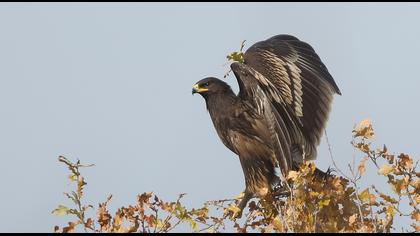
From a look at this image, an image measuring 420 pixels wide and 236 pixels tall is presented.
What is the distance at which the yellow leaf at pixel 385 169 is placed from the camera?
5.62 m

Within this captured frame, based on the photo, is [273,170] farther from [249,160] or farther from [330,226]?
[330,226]

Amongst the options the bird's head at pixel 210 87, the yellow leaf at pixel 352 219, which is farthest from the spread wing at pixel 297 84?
the yellow leaf at pixel 352 219

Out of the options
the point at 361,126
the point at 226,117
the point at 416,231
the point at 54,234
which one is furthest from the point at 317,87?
the point at 54,234

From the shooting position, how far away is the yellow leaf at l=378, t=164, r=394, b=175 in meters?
→ 5.62

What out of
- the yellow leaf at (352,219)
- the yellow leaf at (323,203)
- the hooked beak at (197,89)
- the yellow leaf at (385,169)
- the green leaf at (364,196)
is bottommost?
the yellow leaf at (352,219)

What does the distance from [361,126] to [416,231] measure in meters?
0.99

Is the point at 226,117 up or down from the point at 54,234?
up

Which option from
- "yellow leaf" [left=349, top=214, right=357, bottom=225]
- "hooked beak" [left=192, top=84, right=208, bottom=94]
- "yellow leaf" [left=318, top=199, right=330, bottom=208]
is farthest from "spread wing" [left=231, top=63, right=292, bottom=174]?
"yellow leaf" [left=349, top=214, right=357, bottom=225]

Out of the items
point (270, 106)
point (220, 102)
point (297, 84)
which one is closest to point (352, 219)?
point (270, 106)

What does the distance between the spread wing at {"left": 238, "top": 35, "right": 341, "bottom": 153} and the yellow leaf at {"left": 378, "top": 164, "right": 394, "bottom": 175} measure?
2541 mm

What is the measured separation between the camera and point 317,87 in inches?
337

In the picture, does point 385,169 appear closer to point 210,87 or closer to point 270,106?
point 270,106

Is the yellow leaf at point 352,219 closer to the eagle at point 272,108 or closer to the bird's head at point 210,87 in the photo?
the eagle at point 272,108

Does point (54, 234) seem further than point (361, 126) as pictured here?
No
